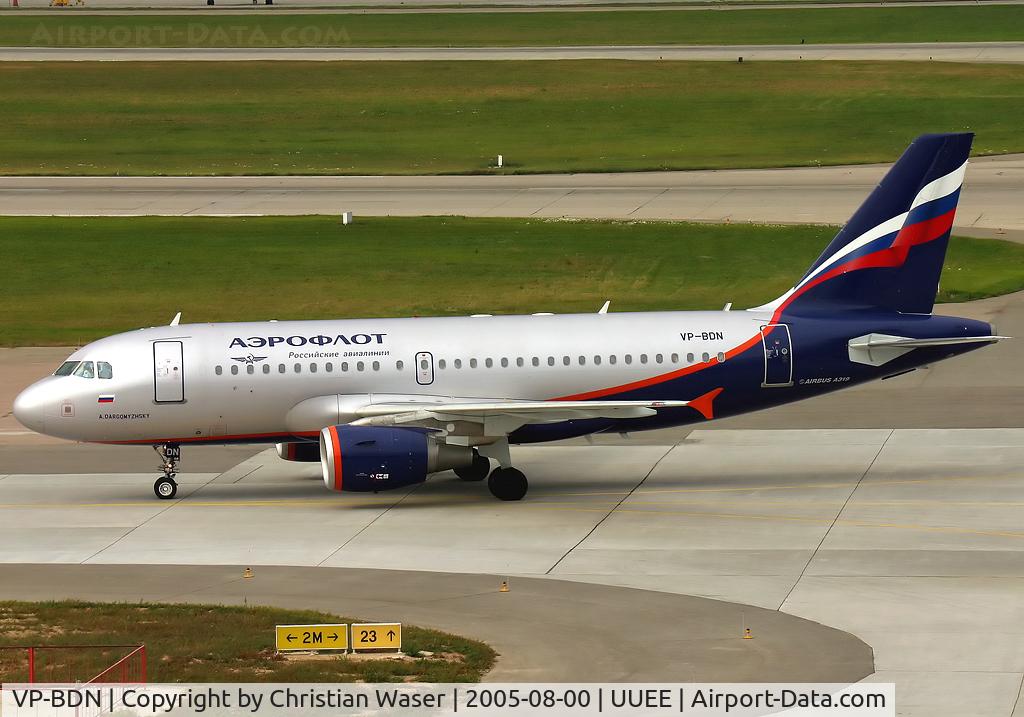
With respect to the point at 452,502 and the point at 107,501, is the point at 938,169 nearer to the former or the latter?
the point at 452,502

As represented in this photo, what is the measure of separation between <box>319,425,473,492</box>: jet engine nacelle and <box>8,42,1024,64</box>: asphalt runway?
8774 centimetres

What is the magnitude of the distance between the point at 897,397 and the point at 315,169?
161 ft

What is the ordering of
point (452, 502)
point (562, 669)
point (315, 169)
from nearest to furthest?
point (562, 669) < point (452, 502) < point (315, 169)

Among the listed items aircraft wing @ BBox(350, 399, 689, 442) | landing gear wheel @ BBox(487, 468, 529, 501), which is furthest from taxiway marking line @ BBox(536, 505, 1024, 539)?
aircraft wing @ BBox(350, 399, 689, 442)

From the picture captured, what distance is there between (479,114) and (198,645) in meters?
79.0

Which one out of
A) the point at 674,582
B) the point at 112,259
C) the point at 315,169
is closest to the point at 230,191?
the point at 315,169

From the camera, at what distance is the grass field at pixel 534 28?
135125mm

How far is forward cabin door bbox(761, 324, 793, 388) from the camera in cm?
3900

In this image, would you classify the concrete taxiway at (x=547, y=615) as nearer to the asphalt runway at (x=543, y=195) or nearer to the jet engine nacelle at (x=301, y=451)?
the jet engine nacelle at (x=301, y=451)

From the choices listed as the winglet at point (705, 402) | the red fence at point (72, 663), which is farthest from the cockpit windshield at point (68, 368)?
the winglet at point (705, 402)

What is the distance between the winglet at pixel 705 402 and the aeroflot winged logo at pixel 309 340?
7.70 meters

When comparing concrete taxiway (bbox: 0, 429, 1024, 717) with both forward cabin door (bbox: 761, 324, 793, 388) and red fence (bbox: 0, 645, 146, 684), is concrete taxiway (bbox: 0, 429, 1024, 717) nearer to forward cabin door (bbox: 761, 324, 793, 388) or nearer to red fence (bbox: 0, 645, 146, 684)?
forward cabin door (bbox: 761, 324, 793, 388)

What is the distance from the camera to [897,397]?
161 feet

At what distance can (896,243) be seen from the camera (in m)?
40.1
